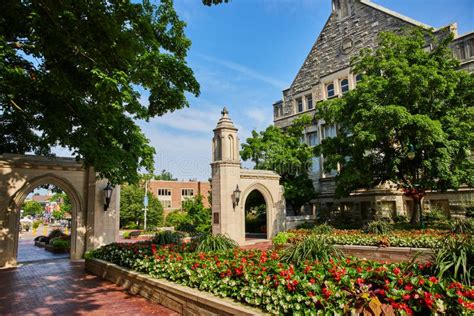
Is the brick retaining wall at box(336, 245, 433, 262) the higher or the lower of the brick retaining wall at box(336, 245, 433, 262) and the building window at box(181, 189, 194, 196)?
the lower

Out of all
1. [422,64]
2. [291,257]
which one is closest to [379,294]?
[291,257]

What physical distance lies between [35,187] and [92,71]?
9.99 meters

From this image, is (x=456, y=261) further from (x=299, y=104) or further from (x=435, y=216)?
(x=299, y=104)

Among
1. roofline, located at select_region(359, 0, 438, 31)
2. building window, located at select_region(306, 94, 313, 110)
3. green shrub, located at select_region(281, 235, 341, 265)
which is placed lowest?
green shrub, located at select_region(281, 235, 341, 265)

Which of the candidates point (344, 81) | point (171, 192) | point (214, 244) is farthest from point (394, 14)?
point (171, 192)

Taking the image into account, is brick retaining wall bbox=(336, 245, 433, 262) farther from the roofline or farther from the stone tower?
the roofline

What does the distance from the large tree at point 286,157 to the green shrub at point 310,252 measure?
15.0 m

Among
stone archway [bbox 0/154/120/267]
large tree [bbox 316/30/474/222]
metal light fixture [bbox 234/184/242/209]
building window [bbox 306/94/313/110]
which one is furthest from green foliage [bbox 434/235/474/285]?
building window [bbox 306/94/313/110]

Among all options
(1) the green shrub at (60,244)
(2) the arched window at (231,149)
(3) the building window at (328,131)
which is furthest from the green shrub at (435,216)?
(1) the green shrub at (60,244)

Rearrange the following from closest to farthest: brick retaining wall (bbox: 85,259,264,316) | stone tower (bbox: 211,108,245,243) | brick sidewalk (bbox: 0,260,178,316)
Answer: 1. brick retaining wall (bbox: 85,259,264,316)
2. brick sidewalk (bbox: 0,260,178,316)
3. stone tower (bbox: 211,108,245,243)

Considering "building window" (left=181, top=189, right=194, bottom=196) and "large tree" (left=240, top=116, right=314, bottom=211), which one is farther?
"building window" (left=181, top=189, right=194, bottom=196)

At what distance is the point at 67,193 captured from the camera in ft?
49.1

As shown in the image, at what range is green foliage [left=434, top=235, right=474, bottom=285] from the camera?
438 centimetres

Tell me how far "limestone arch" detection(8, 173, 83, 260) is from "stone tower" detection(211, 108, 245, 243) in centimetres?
697
